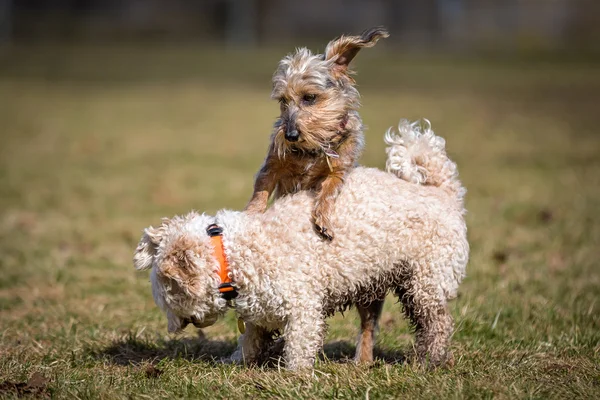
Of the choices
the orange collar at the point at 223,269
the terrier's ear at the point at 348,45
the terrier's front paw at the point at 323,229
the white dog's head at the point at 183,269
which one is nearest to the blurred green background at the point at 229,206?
the white dog's head at the point at 183,269

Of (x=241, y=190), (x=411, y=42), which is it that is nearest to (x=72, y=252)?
(x=241, y=190)

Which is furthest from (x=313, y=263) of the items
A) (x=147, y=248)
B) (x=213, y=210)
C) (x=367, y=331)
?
(x=213, y=210)

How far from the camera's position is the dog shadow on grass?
5.11 meters

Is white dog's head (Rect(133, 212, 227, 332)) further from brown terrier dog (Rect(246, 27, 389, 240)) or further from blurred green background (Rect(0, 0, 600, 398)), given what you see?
brown terrier dog (Rect(246, 27, 389, 240))

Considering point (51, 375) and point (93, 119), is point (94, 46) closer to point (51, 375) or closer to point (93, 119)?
point (93, 119)

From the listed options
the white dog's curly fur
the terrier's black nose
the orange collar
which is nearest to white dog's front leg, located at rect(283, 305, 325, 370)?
the white dog's curly fur

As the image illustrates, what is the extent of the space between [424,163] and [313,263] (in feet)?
3.85

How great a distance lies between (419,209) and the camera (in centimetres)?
479

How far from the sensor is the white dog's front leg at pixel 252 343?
16.1ft

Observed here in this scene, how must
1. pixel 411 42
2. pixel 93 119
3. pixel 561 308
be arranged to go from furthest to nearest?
pixel 411 42
pixel 93 119
pixel 561 308

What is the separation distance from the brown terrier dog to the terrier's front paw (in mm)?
173

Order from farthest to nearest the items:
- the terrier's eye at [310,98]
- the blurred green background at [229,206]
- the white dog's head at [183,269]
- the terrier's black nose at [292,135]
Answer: the terrier's eye at [310,98] → the terrier's black nose at [292,135] → the blurred green background at [229,206] → the white dog's head at [183,269]

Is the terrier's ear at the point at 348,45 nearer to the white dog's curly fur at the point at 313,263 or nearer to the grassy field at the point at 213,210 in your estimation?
the white dog's curly fur at the point at 313,263

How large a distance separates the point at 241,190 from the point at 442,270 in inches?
268
